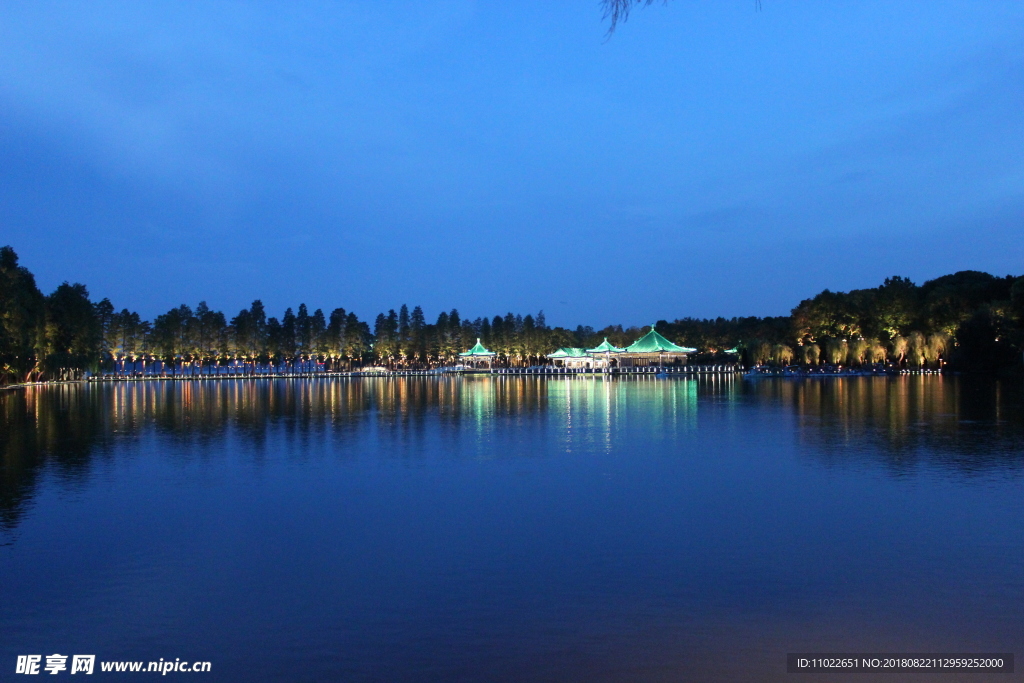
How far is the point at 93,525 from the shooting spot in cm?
907

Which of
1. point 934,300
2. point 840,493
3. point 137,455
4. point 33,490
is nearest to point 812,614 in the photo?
point 840,493

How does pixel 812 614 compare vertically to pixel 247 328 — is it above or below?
below

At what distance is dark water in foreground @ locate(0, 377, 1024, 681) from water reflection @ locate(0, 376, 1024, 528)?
210 millimetres

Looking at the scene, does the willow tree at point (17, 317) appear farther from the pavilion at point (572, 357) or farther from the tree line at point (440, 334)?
the pavilion at point (572, 357)

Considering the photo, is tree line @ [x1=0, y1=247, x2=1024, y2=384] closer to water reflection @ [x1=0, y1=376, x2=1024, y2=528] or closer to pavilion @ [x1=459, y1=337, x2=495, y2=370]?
pavilion @ [x1=459, y1=337, x2=495, y2=370]

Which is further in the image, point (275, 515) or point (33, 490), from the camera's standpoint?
point (33, 490)

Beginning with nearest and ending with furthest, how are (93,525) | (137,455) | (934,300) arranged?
(93,525) < (137,455) < (934,300)

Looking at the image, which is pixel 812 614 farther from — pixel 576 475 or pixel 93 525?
pixel 93 525

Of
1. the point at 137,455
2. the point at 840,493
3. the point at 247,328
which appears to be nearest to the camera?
the point at 840,493

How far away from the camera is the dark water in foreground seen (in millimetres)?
5387

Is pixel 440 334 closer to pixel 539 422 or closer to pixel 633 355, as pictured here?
pixel 633 355

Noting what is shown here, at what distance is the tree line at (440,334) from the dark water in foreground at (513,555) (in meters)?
29.2

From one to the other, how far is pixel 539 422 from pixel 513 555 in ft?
45.4

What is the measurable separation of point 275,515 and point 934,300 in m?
54.8
